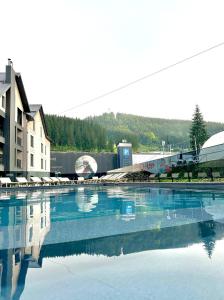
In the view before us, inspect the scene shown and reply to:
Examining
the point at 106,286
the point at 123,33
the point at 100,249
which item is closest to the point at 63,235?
the point at 100,249

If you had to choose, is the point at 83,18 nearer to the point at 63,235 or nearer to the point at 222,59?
the point at 222,59

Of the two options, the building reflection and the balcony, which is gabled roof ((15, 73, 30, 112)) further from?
the building reflection

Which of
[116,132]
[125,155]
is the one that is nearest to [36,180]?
[125,155]

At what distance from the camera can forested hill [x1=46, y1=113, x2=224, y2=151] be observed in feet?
222

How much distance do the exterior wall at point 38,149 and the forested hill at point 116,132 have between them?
22415mm

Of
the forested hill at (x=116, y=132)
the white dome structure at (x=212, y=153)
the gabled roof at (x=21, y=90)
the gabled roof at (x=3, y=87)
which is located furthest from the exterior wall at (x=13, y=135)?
the forested hill at (x=116, y=132)

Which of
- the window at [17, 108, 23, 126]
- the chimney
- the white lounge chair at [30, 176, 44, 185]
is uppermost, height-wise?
the chimney

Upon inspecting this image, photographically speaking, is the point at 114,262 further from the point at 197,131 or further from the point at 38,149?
the point at 197,131

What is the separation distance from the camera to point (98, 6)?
11.7 metres

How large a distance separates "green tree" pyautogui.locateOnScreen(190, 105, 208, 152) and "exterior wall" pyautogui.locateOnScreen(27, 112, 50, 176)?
25.7 meters

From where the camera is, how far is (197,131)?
164 ft

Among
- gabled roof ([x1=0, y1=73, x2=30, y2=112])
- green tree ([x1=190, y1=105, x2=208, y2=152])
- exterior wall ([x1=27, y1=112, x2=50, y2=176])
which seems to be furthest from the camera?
green tree ([x1=190, y1=105, x2=208, y2=152])

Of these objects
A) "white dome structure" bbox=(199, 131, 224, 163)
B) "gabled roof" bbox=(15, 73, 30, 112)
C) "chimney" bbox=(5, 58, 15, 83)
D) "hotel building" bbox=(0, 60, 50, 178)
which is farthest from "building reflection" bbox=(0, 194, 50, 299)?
"gabled roof" bbox=(15, 73, 30, 112)

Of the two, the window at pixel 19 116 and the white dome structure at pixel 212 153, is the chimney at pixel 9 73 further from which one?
the white dome structure at pixel 212 153
